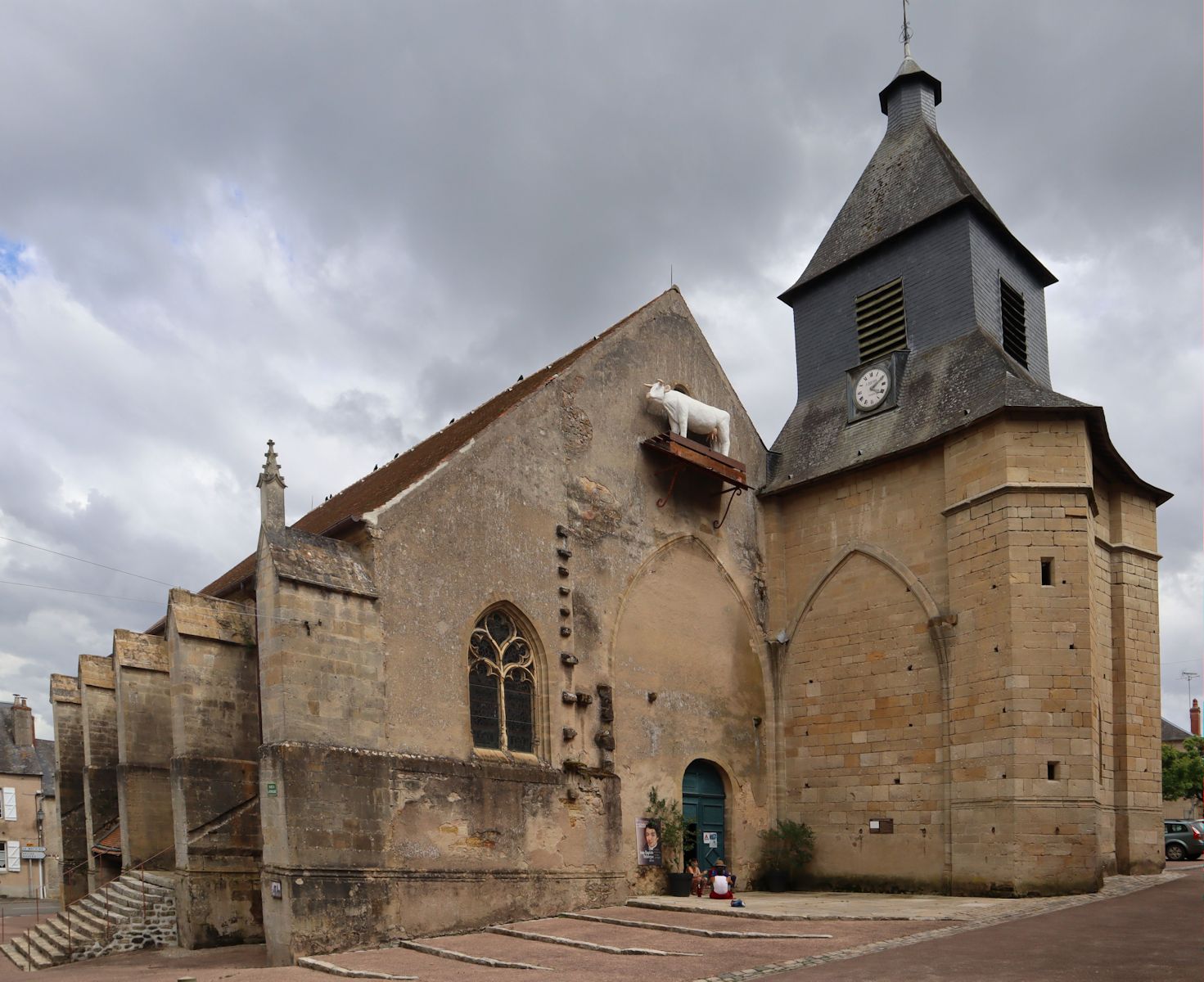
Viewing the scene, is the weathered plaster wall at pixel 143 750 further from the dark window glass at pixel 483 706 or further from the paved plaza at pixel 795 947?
the dark window glass at pixel 483 706

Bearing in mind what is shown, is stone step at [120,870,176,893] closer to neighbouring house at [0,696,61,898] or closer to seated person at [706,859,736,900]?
seated person at [706,859,736,900]

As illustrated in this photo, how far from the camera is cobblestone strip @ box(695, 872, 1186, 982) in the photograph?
9.72 m

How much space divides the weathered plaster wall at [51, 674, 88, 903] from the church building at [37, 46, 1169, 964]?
18cm

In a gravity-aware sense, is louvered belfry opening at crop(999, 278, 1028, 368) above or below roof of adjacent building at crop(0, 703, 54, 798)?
above

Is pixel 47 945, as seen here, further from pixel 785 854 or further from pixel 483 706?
pixel 785 854

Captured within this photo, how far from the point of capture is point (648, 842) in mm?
16156

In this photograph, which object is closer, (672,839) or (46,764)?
(672,839)

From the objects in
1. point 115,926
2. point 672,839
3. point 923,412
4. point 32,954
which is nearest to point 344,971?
point 115,926

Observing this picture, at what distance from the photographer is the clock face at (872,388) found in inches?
778

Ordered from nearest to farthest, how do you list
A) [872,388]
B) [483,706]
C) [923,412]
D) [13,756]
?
[483,706] < [923,412] < [872,388] < [13,756]

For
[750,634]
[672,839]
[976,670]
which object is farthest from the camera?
[750,634]

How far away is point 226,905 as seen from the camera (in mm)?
14859

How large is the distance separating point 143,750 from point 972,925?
44.1 ft

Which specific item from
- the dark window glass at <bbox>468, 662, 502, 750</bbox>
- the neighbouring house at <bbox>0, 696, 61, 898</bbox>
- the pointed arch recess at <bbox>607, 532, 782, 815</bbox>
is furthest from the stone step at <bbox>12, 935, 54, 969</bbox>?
the neighbouring house at <bbox>0, 696, 61, 898</bbox>
